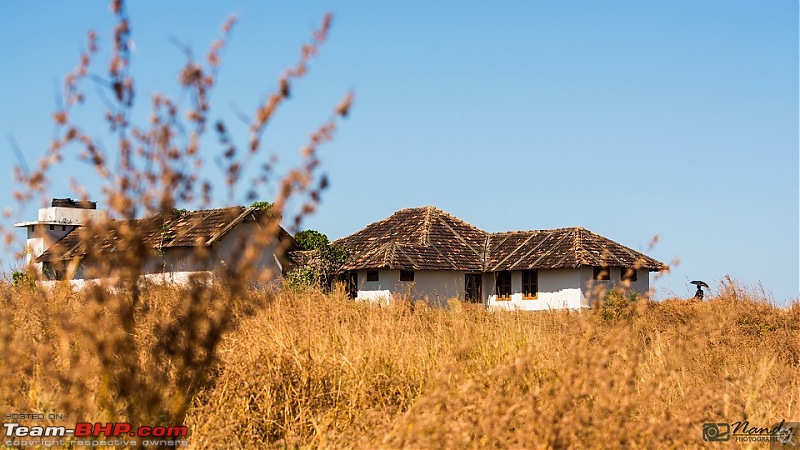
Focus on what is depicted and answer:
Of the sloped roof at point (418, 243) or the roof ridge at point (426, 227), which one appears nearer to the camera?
the sloped roof at point (418, 243)

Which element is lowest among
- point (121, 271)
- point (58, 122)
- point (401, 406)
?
point (401, 406)

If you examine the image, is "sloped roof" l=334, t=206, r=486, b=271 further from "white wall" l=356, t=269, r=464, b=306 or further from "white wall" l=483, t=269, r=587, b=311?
"white wall" l=483, t=269, r=587, b=311

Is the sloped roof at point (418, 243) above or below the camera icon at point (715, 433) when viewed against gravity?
above

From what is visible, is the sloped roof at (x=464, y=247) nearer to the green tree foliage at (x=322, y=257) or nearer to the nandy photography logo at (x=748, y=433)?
the green tree foliage at (x=322, y=257)

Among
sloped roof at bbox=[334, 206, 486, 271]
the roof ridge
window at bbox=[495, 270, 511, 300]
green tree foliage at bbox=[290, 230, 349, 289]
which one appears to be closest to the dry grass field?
green tree foliage at bbox=[290, 230, 349, 289]

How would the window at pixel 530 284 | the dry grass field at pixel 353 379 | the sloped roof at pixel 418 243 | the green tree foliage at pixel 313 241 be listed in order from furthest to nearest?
the window at pixel 530 284 → the sloped roof at pixel 418 243 → the green tree foliage at pixel 313 241 → the dry grass field at pixel 353 379

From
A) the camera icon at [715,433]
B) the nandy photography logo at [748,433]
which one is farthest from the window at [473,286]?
the camera icon at [715,433]

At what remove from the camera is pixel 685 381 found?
8305 millimetres

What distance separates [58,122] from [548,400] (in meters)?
3.66

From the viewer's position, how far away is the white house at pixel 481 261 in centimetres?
3484

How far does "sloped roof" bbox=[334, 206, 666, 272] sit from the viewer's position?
35.1 m

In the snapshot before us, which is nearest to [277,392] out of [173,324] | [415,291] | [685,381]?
[173,324]

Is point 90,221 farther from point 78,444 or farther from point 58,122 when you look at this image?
point 78,444

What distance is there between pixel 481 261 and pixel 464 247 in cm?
117
